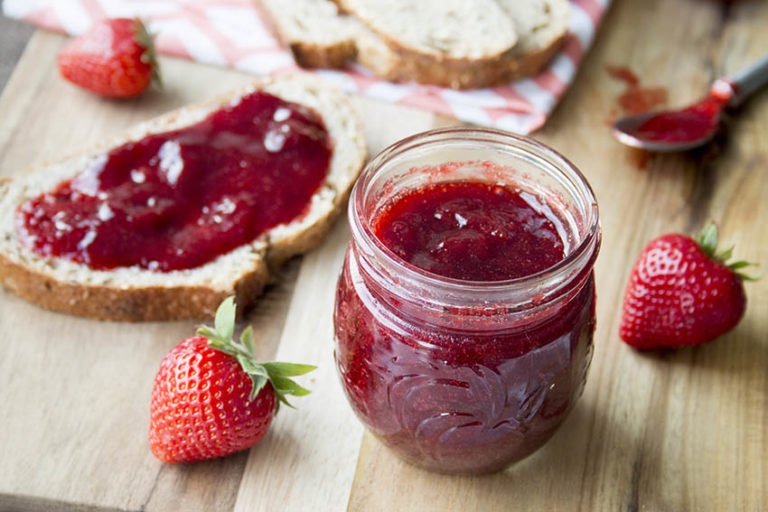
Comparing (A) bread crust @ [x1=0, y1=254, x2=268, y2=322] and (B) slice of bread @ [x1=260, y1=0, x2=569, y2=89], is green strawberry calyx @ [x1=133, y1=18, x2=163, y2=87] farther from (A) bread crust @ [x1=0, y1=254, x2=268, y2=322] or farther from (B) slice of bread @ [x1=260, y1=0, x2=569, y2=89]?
(A) bread crust @ [x1=0, y1=254, x2=268, y2=322]

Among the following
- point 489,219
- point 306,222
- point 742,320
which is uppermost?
point 489,219

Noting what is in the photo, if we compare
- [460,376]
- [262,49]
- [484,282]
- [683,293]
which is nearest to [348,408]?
[460,376]

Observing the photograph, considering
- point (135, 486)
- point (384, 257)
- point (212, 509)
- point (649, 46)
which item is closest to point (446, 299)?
point (384, 257)

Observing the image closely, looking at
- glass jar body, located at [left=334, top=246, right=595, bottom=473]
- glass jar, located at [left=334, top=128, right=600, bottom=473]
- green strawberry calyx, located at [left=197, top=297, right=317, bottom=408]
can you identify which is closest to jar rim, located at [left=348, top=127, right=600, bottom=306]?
glass jar, located at [left=334, top=128, right=600, bottom=473]

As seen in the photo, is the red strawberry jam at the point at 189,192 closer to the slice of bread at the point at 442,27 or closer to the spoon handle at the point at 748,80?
the slice of bread at the point at 442,27

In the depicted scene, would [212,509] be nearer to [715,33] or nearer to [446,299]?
[446,299]

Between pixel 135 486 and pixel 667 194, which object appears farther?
pixel 667 194

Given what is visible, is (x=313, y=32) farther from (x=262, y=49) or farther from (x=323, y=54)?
(x=262, y=49)
